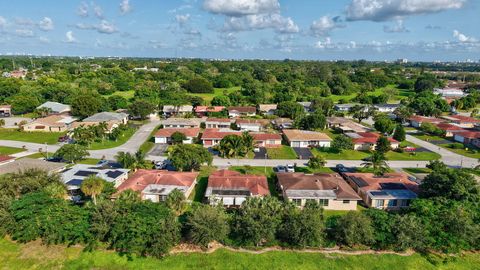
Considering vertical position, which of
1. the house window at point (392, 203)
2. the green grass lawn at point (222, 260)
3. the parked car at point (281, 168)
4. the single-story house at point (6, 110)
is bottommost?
the green grass lawn at point (222, 260)

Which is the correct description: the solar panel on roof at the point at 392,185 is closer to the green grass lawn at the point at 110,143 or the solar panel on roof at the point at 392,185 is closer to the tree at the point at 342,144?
the tree at the point at 342,144

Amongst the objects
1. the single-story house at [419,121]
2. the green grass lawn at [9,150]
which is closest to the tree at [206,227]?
the green grass lawn at [9,150]

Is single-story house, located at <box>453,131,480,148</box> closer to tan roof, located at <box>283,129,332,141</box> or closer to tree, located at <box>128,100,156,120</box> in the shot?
tan roof, located at <box>283,129,332,141</box>

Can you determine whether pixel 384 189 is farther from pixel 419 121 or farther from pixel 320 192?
pixel 419 121

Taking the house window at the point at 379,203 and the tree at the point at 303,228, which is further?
the house window at the point at 379,203

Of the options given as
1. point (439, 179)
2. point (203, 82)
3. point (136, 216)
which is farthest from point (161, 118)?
point (439, 179)
